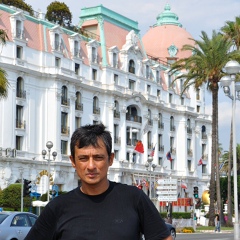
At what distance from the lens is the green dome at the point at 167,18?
9775 cm

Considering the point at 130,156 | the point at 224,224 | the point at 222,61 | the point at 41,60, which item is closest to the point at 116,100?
the point at 130,156

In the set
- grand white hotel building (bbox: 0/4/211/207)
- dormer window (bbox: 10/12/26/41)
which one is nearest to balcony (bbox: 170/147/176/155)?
grand white hotel building (bbox: 0/4/211/207)

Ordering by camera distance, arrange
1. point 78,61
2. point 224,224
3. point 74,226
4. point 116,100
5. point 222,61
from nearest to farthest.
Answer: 1. point 74,226
2. point 222,61
3. point 224,224
4. point 78,61
5. point 116,100

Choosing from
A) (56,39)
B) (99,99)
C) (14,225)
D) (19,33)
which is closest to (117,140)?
(99,99)

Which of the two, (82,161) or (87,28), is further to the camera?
(87,28)

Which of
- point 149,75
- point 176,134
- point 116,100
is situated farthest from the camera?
point 176,134

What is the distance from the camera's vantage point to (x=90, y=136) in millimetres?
4273

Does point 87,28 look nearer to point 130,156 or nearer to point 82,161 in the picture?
point 130,156

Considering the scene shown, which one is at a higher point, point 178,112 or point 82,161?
point 178,112

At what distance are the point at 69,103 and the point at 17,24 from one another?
9581 millimetres

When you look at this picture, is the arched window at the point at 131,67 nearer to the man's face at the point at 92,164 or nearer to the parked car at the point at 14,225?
the parked car at the point at 14,225

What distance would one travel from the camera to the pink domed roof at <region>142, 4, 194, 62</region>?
308 ft

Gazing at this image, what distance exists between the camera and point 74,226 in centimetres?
410

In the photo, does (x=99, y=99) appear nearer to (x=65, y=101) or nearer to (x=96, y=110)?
(x=96, y=110)
